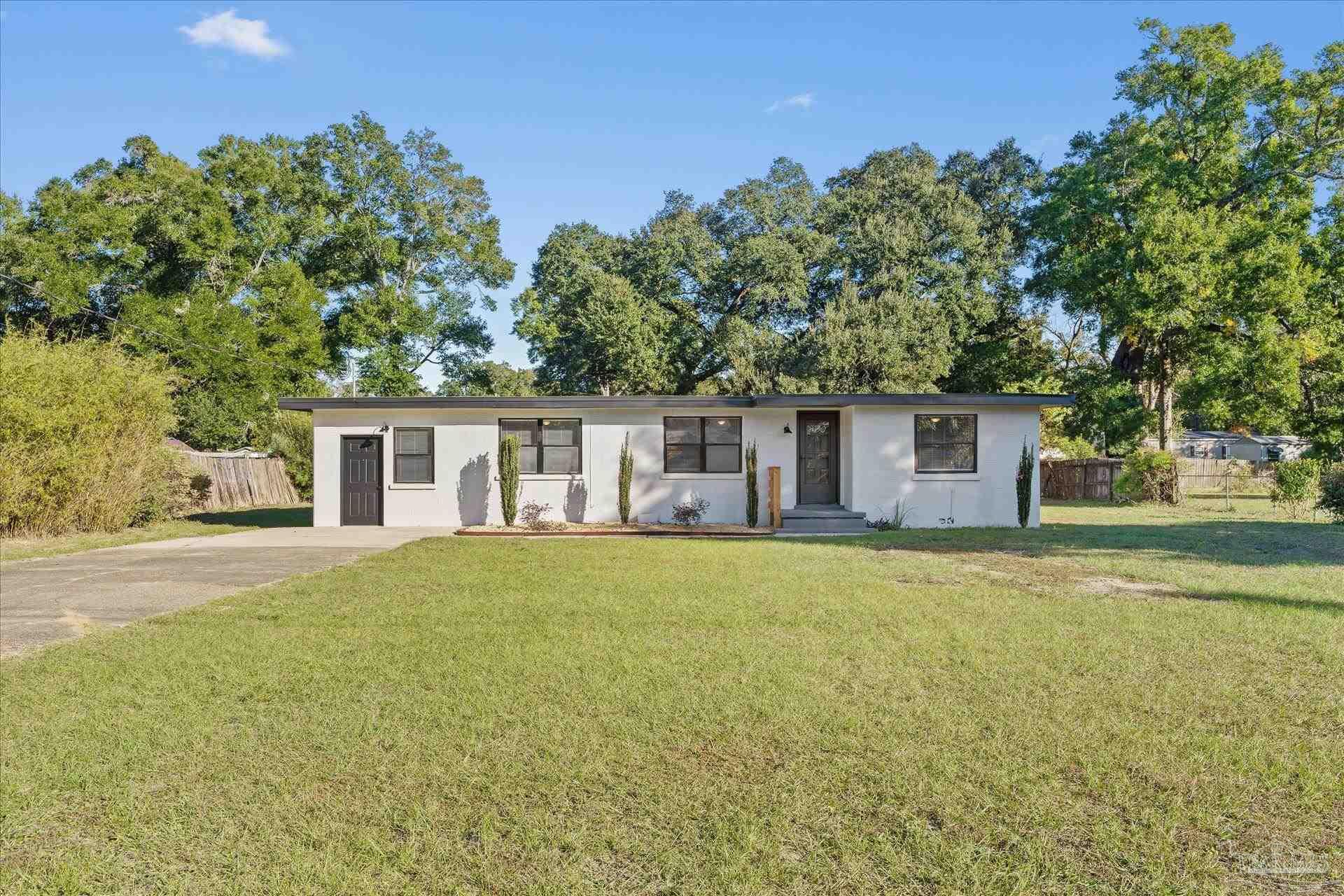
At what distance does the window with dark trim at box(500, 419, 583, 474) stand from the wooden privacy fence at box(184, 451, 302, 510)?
29.9 feet

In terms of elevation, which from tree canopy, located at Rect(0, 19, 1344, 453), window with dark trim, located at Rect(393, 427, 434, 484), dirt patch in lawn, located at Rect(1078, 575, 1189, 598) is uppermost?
tree canopy, located at Rect(0, 19, 1344, 453)

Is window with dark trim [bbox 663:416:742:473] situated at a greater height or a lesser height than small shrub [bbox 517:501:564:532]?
greater

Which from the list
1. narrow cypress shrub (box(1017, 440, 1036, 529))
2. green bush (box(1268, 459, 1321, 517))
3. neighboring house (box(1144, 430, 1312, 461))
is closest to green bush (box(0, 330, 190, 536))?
narrow cypress shrub (box(1017, 440, 1036, 529))

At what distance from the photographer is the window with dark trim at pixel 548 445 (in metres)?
17.0

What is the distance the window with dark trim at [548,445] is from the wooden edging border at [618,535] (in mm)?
1782

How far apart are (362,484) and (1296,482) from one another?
20036 mm

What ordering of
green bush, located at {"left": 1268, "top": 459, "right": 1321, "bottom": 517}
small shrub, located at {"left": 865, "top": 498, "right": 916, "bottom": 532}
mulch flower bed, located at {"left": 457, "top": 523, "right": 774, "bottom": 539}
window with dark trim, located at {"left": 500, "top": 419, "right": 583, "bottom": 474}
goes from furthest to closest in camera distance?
green bush, located at {"left": 1268, "top": 459, "right": 1321, "bottom": 517}, window with dark trim, located at {"left": 500, "top": 419, "right": 583, "bottom": 474}, small shrub, located at {"left": 865, "top": 498, "right": 916, "bottom": 532}, mulch flower bed, located at {"left": 457, "top": 523, "right": 774, "bottom": 539}

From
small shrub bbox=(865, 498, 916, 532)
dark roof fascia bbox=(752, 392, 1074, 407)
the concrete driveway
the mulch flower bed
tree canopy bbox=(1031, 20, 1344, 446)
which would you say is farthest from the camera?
tree canopy bbox=(1031, 20, 1344, 446)

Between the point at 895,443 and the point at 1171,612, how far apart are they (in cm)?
964

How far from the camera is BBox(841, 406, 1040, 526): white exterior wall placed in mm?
16406

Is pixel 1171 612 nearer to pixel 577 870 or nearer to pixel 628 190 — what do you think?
pixel 577 870

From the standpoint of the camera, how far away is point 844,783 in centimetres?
343

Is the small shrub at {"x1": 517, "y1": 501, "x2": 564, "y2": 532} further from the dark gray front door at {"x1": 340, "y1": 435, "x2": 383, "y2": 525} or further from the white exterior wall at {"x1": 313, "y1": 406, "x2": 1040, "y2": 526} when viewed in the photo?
the dark gray front door at {"x1": 340, "y1": 435, "x2": 383, "y2": 525}

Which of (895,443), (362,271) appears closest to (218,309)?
(362,271)
